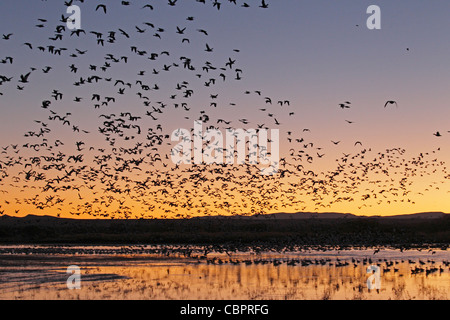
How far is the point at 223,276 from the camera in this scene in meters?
33.7

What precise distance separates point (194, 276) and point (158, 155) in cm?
815

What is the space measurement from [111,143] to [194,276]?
8189 mm

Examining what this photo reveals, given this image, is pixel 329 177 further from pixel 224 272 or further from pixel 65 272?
pixel 65 272

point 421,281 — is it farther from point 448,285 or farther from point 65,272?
point 65,272

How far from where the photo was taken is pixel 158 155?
38844mm

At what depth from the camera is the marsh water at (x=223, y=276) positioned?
1064 inches

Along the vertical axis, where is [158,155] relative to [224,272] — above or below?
above

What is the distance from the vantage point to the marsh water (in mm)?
27016

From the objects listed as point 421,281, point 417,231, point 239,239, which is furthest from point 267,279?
point 417,231
